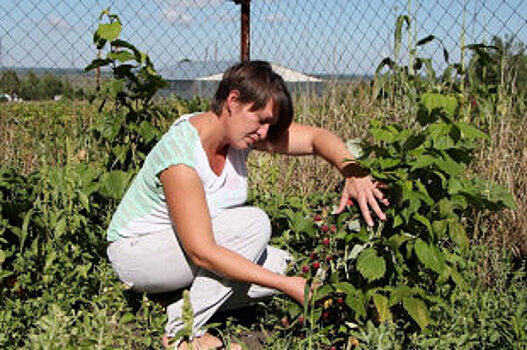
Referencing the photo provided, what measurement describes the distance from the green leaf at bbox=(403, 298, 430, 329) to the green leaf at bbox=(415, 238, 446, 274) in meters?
0.13

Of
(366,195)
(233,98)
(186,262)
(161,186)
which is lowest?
(186,262)

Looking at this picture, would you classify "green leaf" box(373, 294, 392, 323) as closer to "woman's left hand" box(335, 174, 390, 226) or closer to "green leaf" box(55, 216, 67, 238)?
"woman's left hand" box(335, 174, 390, 226)

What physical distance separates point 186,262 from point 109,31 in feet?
3.99

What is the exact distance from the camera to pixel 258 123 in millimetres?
2057

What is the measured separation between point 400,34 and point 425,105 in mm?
619

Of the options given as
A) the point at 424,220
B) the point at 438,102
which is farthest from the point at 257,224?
the point at 438,102

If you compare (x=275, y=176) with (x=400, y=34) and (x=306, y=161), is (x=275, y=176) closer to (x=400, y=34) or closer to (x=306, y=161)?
(x=306, y=161)

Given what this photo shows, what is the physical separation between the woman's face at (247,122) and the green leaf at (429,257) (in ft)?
2.22

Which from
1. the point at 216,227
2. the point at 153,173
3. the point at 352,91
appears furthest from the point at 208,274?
the point at 352,91

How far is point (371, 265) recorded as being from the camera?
1.83m

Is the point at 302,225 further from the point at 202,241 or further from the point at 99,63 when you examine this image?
the point at 99,63

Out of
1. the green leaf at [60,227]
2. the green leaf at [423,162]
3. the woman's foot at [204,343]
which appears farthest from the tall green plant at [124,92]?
the green leaf at [423,162]

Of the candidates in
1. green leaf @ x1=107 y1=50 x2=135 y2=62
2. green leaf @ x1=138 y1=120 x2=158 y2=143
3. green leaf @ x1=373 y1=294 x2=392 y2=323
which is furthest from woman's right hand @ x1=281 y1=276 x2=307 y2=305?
green leaf @ x1=107 y1=50 x2=135 y2=62

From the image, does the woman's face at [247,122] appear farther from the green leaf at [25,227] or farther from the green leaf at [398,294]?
the green leaf at [25,227]
